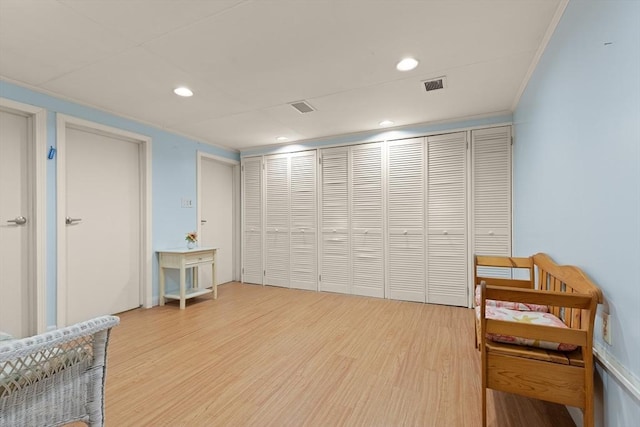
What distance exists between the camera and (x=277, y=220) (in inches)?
184

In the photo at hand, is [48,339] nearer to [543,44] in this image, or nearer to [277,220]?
[543,44]

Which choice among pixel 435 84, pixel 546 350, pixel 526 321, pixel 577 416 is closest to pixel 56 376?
pixel 546 350

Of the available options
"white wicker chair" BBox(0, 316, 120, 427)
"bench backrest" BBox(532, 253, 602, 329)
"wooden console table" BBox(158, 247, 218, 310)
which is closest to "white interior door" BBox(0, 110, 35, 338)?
"wooden console table" BBox(158, 247, 218, 310)

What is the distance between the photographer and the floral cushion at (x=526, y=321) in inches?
53.2

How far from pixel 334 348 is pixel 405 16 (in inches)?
96.7

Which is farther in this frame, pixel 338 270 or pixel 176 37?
pixel 338 270

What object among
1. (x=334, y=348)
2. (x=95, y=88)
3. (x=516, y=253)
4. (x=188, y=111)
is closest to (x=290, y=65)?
(x=188, y=111)

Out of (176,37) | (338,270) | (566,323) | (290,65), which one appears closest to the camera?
(566,323)

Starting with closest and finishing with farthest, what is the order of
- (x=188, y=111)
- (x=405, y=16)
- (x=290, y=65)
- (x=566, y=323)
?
(x=566, y=323) < (x=405, y=16) < (x=290, y=65) < (x=188, y=111)

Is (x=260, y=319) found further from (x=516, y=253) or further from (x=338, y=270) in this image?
(x=516, y=253)

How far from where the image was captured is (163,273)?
3736 mm

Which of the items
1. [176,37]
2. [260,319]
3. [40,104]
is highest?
[176,37]

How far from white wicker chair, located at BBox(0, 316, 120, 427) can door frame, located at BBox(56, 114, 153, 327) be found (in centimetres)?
223

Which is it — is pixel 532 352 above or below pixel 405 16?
below
